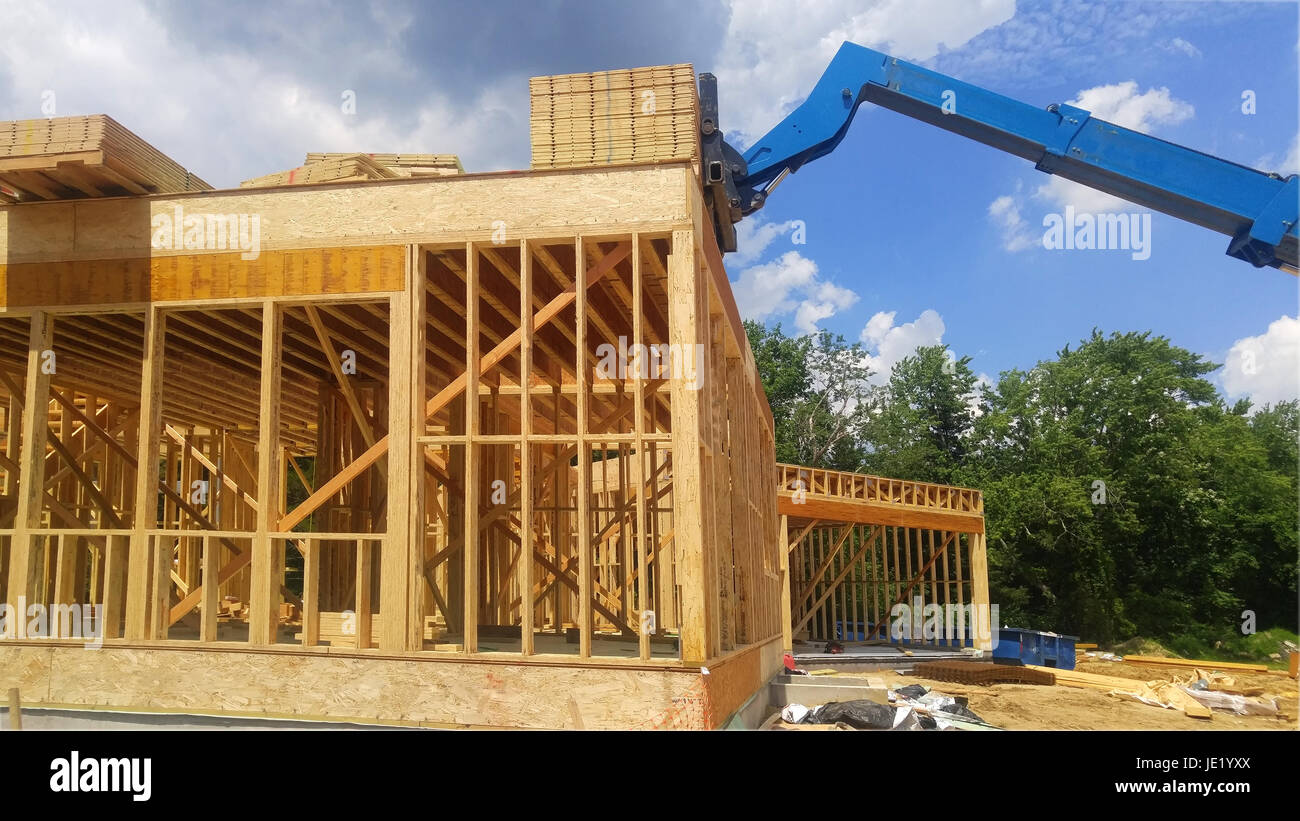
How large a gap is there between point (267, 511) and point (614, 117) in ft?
18.0

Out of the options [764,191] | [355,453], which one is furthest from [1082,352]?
[355,453]

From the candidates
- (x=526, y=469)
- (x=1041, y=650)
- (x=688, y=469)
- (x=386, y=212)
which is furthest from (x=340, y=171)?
(x=1041, y=650)

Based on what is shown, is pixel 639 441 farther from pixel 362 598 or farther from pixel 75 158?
pixel 75 158

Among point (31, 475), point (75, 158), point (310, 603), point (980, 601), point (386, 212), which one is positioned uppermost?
point (75, 158)

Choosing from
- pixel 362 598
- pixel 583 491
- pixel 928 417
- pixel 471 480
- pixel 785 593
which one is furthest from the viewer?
pixel 928 417

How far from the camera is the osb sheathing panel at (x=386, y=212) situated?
9195 millimetres

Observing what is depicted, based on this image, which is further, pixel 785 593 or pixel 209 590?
pixel 785 593

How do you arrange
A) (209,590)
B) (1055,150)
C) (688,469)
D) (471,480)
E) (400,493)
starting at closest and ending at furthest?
(688,469) → (471,480) → (400,493) → (209,590) → (1055,150)

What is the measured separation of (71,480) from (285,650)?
415 inches

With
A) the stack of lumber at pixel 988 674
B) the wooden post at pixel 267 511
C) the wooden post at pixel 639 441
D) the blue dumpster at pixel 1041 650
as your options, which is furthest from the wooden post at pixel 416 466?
the blue dumpster at pixel 1041 650

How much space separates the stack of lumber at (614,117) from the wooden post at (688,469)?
138cm

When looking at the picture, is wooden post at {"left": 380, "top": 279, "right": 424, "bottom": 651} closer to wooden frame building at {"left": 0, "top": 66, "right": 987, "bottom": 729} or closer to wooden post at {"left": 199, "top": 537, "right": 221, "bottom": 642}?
wooden frame building at {"left": 0, "top": 66, "right": 987, "bottom": 729}

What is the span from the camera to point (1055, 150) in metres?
18.0
